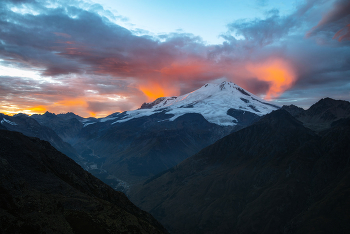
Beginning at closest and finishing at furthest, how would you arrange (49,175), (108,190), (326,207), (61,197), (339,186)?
(61,197), (49,175), (108,190), (326,207), (339,186)

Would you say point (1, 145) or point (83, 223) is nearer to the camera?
point (83, 223)

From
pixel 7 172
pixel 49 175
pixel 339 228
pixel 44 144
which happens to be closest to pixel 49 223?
pixel 7 172

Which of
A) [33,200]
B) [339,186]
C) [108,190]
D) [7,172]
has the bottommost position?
[339,186]

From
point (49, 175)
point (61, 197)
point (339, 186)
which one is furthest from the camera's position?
point (339, 186)

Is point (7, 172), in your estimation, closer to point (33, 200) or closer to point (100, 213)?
point (33, 200)

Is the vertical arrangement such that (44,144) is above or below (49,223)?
above

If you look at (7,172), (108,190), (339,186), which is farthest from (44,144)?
(339,186)
